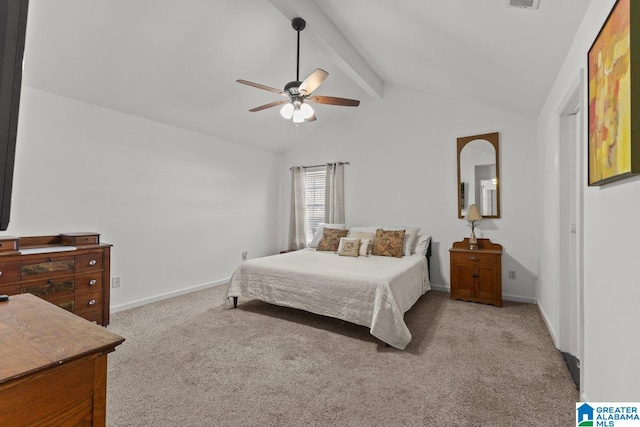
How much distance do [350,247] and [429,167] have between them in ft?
5.62

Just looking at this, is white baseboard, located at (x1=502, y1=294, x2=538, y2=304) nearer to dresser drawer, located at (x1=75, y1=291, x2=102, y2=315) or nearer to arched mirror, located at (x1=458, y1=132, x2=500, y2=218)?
arched mirror, located at (x1=458, y1=132, x2=500, y2=218)

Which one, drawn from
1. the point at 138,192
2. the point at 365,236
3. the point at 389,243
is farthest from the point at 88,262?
the point at 389,243

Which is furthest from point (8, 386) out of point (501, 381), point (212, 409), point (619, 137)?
point (501, 381)

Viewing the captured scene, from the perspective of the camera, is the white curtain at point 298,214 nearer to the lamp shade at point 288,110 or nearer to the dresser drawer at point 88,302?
the lamp shade at point 288,110

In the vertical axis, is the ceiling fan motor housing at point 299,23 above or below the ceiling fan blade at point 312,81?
above

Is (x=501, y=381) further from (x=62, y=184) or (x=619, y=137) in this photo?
(x=62, y=184)

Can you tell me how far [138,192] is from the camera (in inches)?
147

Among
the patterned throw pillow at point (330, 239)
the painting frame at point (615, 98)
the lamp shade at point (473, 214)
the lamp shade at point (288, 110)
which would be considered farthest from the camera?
the patterned throw pillow at point (330, 239)

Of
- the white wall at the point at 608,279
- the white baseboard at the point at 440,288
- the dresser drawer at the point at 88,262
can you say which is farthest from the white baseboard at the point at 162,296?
the white wall at the point at 608,279

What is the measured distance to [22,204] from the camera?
282 centimetres

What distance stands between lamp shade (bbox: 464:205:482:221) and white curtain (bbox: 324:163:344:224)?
6.59ft

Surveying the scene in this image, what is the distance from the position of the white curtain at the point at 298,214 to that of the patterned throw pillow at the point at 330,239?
39.2 inches

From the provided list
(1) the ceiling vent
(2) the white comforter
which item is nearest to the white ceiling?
(1) the ceiling vent

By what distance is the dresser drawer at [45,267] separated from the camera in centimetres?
254
